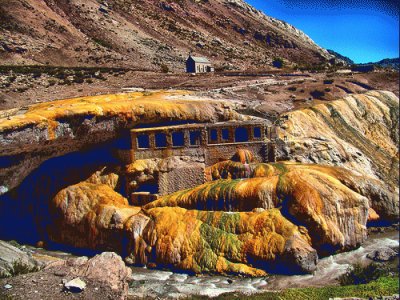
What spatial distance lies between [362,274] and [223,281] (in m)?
5.54

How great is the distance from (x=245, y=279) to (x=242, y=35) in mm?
35266

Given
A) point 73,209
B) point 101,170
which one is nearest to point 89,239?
point 73,209

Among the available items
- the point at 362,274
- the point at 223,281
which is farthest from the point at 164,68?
the point at 362,274

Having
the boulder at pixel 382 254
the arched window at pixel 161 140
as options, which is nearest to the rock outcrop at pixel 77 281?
the arched window at pixel 161 140

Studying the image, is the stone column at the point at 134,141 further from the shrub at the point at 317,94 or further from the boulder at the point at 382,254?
the shrub at the point at 317,94

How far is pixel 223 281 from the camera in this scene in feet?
60.2

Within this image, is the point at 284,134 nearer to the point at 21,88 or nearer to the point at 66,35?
the point at 21,88

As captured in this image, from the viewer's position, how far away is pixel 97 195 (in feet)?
75.7

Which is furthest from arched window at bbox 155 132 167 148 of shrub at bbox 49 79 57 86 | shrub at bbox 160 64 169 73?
shrub at bbox 160 64 169 73

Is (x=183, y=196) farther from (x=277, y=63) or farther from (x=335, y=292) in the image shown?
(x=277, y=63)

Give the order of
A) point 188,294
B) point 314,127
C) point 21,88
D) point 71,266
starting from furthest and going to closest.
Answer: point 314,127 → point 21,88 → point 188,294 → point 71,266

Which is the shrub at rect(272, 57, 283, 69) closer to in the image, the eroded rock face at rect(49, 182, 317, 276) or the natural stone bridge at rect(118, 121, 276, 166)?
the natural stone bridge at rect(118, 121, 276, 166)

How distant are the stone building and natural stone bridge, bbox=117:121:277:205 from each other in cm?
1350

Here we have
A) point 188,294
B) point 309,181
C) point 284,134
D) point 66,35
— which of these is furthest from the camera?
point 66,35
